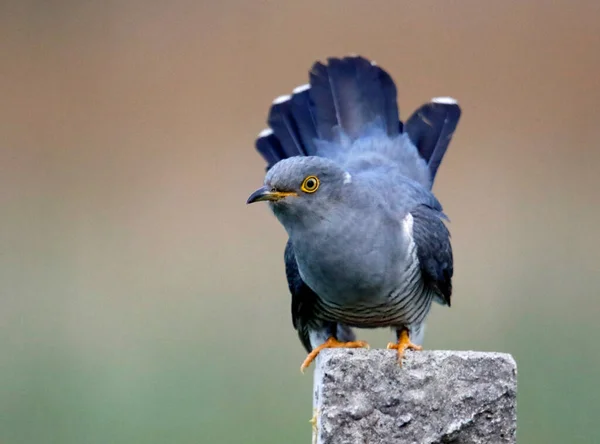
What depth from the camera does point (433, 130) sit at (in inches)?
119

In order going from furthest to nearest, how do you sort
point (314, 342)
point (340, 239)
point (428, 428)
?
1. point (314, 342)
2. point (340, 239)
3. point (428, 428)

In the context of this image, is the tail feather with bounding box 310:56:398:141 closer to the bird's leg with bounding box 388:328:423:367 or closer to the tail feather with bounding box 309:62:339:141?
the tail feather with bounding box 309:62:339:141

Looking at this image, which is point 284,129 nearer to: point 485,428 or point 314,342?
point 314,342

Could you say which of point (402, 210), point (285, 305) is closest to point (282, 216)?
point (402, 210)

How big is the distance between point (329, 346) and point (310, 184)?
0.45 meters

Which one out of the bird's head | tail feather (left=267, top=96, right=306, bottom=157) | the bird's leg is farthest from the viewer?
tail feather (left=267, top=96, right=306, bottom=157)

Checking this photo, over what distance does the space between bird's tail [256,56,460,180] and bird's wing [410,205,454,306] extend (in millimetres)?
456

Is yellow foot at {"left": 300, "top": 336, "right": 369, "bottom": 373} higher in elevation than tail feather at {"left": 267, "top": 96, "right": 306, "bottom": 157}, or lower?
lower

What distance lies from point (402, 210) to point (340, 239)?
247 millimetres

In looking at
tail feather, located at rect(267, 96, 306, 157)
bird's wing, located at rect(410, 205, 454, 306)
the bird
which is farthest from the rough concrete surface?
tail feather, located at rect(267, 96, 306, 157)

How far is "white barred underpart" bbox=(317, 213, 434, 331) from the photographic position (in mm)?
2389

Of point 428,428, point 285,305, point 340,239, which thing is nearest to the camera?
point 428,428

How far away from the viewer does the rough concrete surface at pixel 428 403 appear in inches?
66.0

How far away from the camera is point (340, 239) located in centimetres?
227
